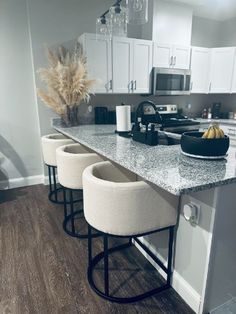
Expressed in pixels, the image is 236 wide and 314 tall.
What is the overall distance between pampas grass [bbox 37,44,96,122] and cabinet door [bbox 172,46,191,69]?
160cm

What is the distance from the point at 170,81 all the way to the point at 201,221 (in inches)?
115

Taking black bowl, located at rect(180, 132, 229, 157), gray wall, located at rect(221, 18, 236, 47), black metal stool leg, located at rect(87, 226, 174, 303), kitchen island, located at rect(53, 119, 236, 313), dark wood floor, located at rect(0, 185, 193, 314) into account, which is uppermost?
gray wall, located at rect(221, 18, 236, 47)

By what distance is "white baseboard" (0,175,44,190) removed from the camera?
3.37 meters

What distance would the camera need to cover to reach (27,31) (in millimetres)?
3068

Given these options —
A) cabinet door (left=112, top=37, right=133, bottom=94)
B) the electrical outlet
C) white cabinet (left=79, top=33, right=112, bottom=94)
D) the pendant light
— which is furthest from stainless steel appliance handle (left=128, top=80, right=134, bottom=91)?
the electrical outlet

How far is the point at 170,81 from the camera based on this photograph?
374 cm

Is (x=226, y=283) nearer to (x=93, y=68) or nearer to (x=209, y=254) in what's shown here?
(x=209, y=254)

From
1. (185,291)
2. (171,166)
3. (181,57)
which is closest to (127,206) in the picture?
(171,166)

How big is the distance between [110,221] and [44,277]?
839mm

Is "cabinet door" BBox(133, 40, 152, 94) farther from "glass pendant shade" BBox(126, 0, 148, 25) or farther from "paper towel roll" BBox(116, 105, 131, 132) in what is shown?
"paper towel roll" BBox(116, 105, 131, 132)

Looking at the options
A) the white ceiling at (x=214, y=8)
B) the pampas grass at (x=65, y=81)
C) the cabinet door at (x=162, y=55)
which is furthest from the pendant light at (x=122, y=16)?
the white ceiling at (x=214, y=8)

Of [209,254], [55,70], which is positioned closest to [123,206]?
[209,254]

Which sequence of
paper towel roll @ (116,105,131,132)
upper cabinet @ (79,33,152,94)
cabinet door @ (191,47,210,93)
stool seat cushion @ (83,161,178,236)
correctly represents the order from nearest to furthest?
1. stool seat cushion @ (83,161,178,236)
2. paper towel roll @ (116,105,131,132)
3. upper cabinet @ (79,33,152,94)
4. cabinet door @ (191,47,210,93)

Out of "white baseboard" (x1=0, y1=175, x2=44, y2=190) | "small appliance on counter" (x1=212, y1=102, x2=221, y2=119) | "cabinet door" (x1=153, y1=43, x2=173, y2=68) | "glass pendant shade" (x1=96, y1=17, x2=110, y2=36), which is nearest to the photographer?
"glass pendant shade" (x1=96, y1=17, x2=110, y2=36)
